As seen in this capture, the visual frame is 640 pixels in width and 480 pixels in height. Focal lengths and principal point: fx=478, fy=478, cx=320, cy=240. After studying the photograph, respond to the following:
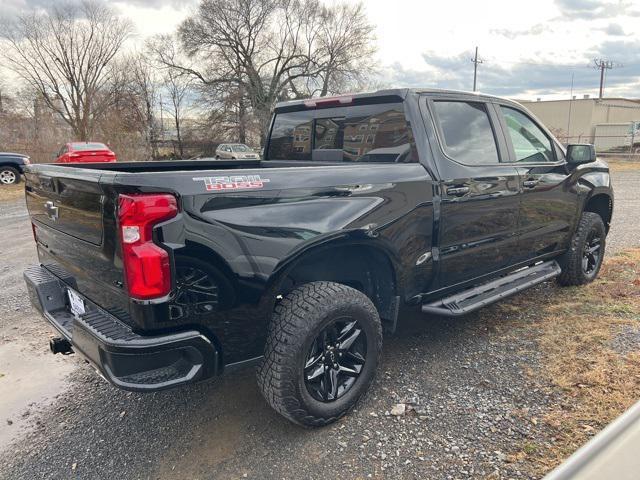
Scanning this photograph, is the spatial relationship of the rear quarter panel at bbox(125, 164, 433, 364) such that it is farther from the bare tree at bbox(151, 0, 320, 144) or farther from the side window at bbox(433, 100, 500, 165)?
the bare tree at bbox(151, 0, 320, 144)

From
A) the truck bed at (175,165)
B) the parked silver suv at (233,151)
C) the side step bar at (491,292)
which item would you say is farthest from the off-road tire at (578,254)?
the parked silver suv at (233,151)

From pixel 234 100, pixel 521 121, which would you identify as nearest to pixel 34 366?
pixel 521 121

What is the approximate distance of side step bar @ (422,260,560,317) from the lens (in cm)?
338

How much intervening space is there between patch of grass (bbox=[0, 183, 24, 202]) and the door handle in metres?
14.0

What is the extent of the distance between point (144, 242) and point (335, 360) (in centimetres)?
131

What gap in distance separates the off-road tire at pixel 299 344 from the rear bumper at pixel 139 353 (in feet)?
1.05

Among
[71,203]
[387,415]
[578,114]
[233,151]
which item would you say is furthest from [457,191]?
[578,114]

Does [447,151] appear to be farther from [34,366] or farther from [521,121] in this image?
[34,366]

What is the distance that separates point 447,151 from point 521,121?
50.0 inches

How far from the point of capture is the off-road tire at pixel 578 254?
15.6 ft

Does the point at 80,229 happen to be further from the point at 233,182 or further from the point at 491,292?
the point at 491,292

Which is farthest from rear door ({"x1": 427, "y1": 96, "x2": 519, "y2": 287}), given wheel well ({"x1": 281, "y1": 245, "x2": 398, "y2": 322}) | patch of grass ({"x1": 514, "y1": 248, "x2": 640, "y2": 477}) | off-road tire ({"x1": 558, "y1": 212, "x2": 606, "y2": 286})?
off-road tire ({"x1": 558, "y1": 212, "x2": 606, "y2": 286})

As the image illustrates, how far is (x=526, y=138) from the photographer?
166 inches

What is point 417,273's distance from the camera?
321 cm
